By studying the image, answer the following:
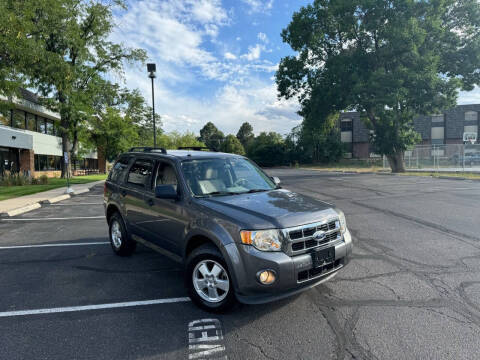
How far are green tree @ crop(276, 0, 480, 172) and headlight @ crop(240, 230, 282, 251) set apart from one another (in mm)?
23476

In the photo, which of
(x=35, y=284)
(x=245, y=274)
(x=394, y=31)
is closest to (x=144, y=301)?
(x=245, y=274)

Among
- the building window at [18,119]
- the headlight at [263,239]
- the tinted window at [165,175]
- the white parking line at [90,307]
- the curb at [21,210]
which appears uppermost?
the building window at [18,119]

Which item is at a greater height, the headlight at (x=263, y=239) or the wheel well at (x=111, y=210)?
the headlight at (x=263, y=239)

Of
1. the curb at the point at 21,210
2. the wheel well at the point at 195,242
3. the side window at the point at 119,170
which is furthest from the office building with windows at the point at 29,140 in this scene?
the wheel well at the point at 195,242

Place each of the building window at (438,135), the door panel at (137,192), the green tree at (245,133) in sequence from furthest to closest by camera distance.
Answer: the green tree at (245,133)
the building window at (438,135)
the door panel at (137,192)

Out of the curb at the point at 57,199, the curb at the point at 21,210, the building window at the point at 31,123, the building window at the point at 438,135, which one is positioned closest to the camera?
the curb at the point at 21,210

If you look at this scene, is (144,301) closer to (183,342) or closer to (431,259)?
(183,342)

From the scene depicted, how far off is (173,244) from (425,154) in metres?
33.0

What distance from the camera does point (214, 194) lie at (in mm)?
4043

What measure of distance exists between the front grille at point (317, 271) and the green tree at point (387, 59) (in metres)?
22.9

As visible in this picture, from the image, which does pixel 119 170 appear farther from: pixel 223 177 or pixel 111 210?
pixel 223 177

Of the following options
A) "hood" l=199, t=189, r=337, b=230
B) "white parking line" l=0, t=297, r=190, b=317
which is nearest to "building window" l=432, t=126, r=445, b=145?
"hood" l=199, t=189, r=337, b=230

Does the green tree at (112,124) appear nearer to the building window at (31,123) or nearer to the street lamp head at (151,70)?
the building window at (31,123)

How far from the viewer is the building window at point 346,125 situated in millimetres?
58594
